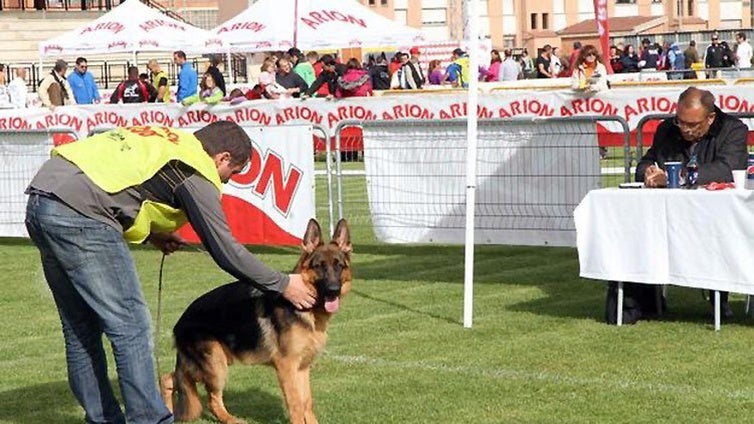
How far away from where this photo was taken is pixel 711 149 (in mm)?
10578

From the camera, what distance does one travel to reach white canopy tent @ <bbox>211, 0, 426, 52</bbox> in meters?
30.4

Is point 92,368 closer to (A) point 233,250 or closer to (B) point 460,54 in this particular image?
(A) point 233,250

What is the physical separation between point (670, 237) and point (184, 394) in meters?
3.85

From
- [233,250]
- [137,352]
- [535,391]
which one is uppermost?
[233,250]

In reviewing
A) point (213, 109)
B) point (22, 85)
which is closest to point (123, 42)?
point (22, 85)

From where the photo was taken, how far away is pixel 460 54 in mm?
45094

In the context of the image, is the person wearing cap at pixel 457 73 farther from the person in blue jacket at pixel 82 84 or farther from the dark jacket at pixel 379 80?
the person in blue jacket at pixel 82 84

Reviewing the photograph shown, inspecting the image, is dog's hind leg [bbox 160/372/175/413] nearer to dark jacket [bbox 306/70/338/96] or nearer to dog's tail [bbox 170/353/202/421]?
dog's tail [bbox 170/353/202/421]

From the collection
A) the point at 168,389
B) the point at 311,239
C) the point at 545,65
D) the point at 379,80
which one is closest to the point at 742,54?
the point at 545,65

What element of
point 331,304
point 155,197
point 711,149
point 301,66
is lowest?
point 331,304

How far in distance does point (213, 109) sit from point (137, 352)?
15.5m

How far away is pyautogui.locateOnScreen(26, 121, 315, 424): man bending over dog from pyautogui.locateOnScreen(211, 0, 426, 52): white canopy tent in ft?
77.7

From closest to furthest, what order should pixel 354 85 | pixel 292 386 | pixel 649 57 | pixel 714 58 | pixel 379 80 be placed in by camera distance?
pixel 292 386, pixel 354 85, pixel 379 80, pixel 714 58, pixel 649 57

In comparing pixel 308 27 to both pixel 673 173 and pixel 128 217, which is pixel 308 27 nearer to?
pixel 673 173
